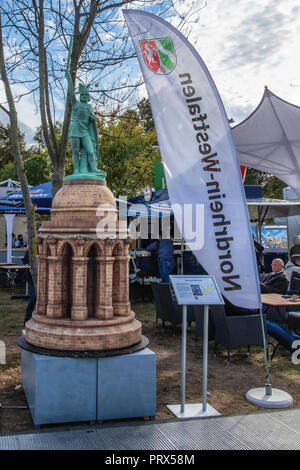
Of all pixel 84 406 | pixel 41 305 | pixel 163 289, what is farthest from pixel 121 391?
pixel 163 289

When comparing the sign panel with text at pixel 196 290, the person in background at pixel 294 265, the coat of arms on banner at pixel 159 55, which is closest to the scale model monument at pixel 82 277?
the sign panel with text at pixel 196 290

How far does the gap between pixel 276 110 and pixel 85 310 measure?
28.2 feet

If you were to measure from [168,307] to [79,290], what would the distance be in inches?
168

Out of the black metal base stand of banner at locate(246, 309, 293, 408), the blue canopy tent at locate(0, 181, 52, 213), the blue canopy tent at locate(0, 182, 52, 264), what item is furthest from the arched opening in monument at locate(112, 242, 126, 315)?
the blue canopy tent at locate(0, 181, 52, 213)

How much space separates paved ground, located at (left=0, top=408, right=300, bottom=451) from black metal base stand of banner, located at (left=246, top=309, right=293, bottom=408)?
0.52m

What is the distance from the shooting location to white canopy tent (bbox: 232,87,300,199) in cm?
1158

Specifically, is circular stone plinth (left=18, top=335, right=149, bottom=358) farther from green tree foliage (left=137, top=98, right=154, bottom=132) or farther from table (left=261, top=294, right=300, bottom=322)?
green tree foliage (left=137, top=98, right=154, bottom=132)

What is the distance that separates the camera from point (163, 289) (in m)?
9.31

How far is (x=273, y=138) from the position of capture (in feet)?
40.8

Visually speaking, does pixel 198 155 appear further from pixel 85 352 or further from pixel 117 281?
pixel 85 352

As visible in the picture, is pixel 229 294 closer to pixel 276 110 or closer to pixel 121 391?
pixel 121 391

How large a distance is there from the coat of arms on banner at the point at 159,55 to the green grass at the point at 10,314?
616cm

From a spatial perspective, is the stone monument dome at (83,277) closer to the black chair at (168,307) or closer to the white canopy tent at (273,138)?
the black chair at (168,307)

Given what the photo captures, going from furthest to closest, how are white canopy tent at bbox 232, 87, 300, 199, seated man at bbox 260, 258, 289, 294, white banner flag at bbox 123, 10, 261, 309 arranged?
1. white canopy tent at bbox 232, 87, 300, 199
2. seated man at bbox 260, 258, 289, 294
3. white banner flag at bbox 123, 10, 261, 309
